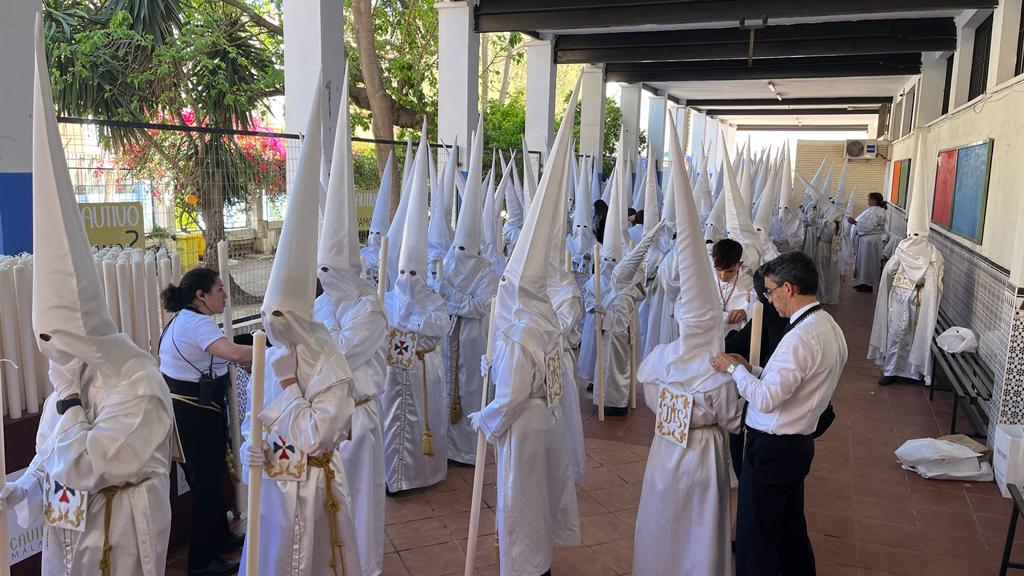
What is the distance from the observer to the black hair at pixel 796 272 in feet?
11.3

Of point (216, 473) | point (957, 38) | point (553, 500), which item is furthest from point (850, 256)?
point (216, 473)

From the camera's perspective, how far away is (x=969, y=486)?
555 centimetres

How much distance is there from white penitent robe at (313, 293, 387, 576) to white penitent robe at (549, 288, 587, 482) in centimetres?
118

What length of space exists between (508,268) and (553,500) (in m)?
1.30

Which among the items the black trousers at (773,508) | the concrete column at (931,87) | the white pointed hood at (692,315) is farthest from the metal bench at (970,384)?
the concrete column at (931,87)

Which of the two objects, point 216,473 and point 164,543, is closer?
point 164,543

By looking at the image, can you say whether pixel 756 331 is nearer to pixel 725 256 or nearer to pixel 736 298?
pixel 725 256

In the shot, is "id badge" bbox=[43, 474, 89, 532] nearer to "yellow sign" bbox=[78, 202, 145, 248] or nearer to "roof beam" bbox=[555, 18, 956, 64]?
"yellow sign" bbox=[78, 202, 145, 248]

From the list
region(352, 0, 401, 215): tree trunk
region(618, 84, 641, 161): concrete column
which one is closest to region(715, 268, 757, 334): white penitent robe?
region(352, 0, 401, 215): tree trunk

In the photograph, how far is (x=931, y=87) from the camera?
46.0ft

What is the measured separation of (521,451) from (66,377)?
6.77 feet

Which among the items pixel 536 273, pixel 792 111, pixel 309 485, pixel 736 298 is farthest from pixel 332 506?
pixel 792 111

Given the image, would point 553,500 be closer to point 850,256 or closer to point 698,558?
point 698,558

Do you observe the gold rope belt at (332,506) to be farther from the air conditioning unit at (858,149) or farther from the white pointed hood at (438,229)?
the air conditioning unit at (858,149)
